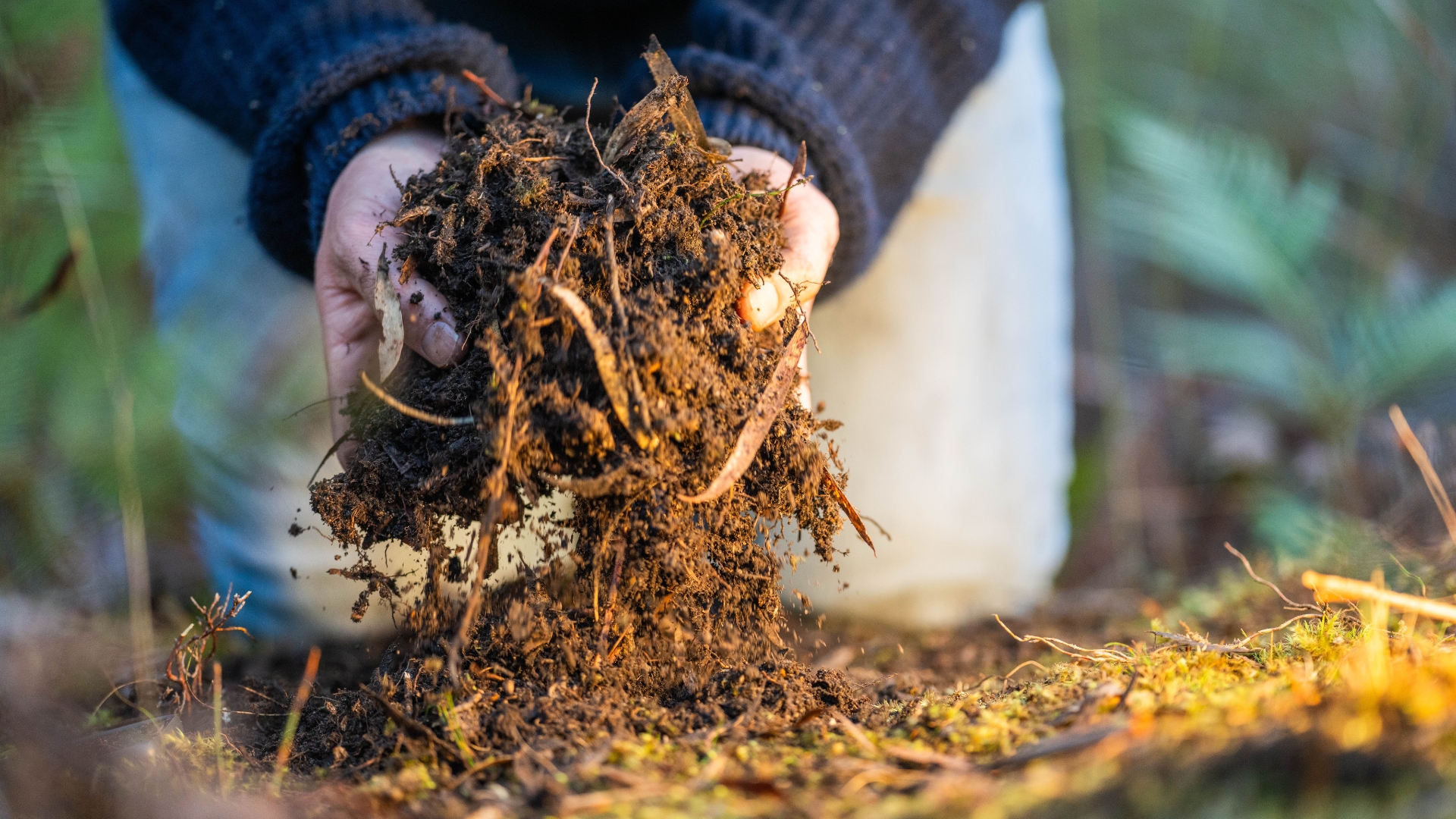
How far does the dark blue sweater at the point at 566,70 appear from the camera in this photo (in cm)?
174

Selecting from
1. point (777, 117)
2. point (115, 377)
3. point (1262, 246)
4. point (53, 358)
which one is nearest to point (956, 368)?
point (777, 117)

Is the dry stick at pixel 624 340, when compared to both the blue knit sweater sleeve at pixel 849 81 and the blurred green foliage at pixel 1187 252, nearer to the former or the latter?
the blue knit sweater sleeve at pixel 849 81

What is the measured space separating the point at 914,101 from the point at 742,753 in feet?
5.86

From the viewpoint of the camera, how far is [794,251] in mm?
1354

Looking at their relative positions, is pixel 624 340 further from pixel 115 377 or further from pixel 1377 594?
pixel 115 377

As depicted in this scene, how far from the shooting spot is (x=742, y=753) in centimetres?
99

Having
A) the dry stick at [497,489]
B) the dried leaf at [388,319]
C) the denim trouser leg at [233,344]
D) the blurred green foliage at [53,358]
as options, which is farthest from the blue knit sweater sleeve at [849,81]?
the blurred green foliage at [53,358]

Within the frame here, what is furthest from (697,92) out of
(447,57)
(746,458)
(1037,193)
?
(1037,193)

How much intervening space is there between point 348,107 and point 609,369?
3.43ft

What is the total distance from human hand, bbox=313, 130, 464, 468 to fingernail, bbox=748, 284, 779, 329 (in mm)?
547

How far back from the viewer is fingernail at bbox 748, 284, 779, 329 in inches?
47.9

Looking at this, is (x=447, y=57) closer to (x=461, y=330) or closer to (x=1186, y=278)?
(x=461, y=330)

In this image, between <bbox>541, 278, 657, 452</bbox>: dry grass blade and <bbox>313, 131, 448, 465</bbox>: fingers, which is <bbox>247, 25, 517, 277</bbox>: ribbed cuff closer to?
<bbox>313, 131, 448, 465</bbox>: fingers

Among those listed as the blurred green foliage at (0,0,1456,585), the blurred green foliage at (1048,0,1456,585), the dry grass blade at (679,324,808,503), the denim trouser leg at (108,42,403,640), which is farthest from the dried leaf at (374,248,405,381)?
the blurred green foliage at (1048,0,1456,585)
